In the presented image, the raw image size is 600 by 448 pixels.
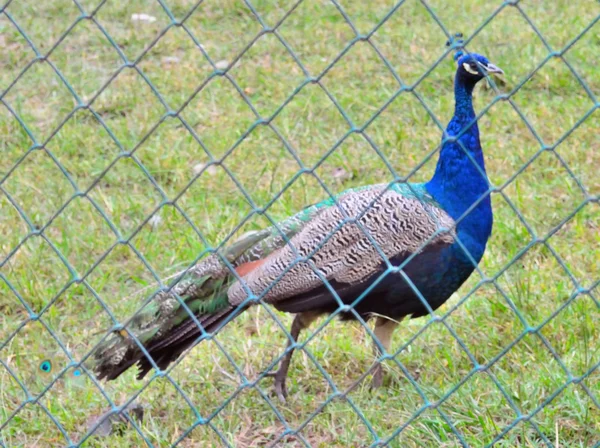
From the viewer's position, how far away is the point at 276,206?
4531mm

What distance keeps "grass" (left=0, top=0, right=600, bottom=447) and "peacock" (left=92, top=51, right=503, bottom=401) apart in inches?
6.5

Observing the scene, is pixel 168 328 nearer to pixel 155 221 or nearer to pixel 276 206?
pixel 155 221

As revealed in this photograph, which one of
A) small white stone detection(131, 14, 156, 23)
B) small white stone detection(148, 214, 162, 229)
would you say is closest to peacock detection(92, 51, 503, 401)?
small white stone detection(148, 214, 162, 229)

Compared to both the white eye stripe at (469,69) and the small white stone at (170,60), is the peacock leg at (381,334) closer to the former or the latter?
the white eye stripe at (469,69)

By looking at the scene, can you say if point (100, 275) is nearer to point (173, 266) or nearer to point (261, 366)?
point (173, 266)

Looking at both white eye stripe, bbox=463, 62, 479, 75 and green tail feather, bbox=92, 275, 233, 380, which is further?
white eye stripe, bbox=463, 62, 479, 75

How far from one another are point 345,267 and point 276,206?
137 cm

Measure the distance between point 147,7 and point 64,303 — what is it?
10.4ft

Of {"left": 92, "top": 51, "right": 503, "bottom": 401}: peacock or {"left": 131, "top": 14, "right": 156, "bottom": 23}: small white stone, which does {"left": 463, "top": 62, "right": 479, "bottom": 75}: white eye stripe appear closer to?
{"left": 92, "top": 51, "right": 503, "bottom": 401}: peacock

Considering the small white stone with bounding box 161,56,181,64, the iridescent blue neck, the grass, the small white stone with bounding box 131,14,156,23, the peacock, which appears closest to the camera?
the grass

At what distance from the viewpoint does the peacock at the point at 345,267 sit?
126 inches

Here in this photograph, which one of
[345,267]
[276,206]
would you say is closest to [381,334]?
[345,267]

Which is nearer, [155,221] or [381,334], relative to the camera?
[381,334]

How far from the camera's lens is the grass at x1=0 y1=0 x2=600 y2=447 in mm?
3051
